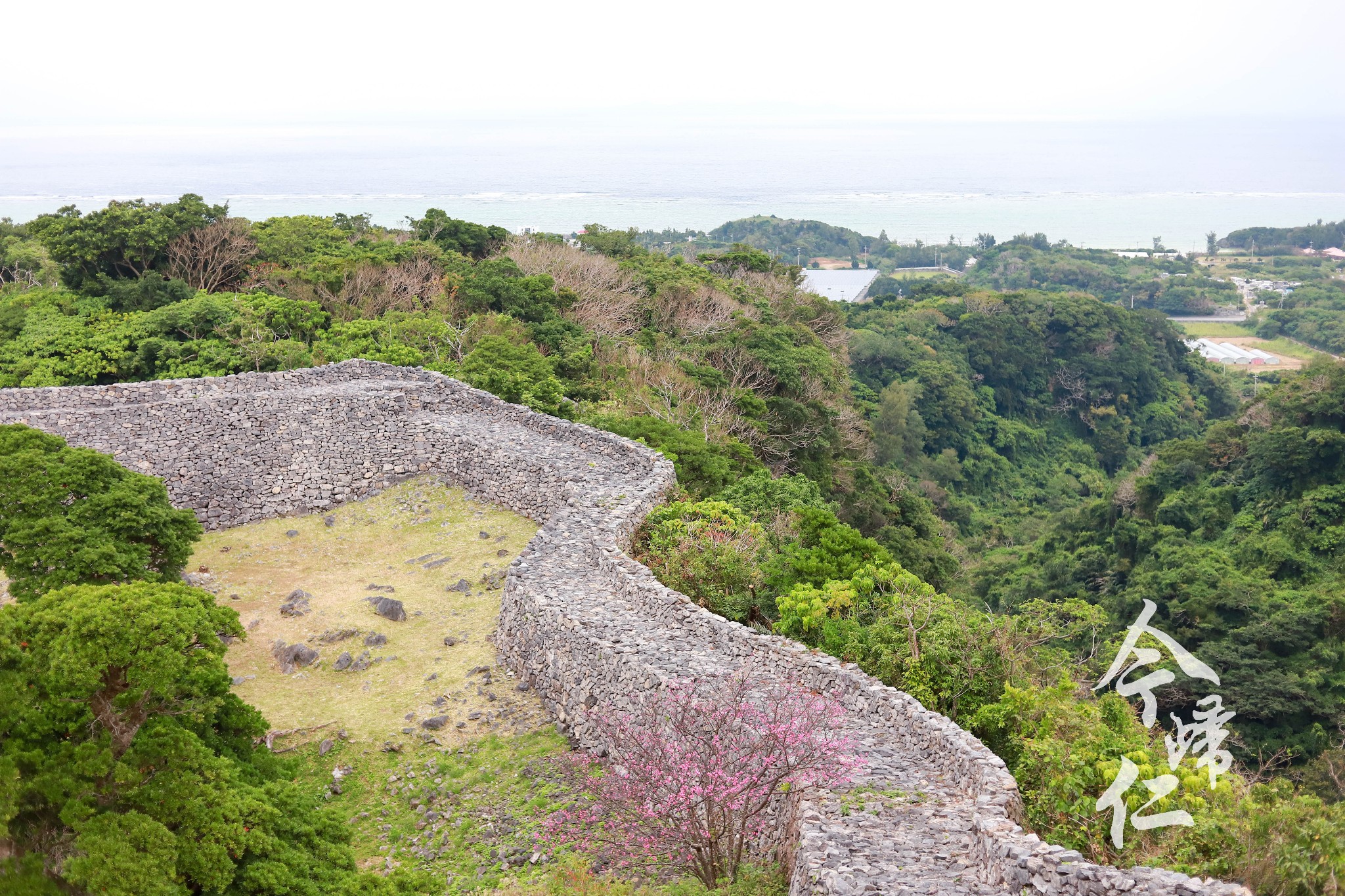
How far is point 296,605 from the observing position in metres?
13.1

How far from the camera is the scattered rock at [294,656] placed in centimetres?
1174

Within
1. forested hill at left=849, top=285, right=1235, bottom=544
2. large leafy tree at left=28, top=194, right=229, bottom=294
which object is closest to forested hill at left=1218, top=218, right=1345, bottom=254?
forested hill at left=849, top=285, right=1235, bottom=544

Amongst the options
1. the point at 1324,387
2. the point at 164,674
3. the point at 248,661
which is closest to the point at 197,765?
the point at 164,674

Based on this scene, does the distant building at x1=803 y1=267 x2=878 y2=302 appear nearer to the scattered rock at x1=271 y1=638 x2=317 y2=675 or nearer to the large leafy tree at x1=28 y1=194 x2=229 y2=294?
the large leafy tree at x1=28 y1=194 x2=229 y2=294

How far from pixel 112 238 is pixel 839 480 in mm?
20001

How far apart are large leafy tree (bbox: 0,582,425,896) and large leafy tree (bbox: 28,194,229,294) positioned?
18.8 meters

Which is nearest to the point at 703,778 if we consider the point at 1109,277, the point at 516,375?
the point at 516,375

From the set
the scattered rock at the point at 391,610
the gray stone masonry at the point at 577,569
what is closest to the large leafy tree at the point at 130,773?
the gray stone masonry at the point at 577,569

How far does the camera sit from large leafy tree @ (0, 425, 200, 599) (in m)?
9.88

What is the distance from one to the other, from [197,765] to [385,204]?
3076 inches

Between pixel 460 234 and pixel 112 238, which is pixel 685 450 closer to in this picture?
pixel 112 238

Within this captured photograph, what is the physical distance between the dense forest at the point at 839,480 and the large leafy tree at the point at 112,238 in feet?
0.22

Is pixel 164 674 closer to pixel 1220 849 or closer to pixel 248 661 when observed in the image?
pixel 248 661

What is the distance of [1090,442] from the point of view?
166 feet
